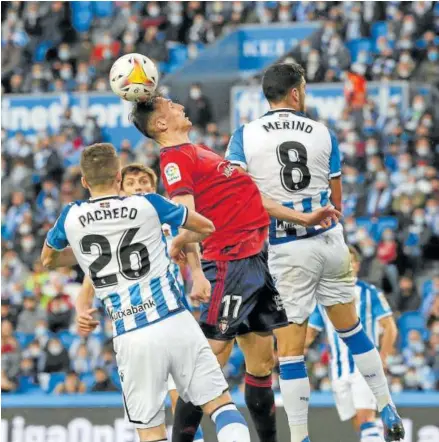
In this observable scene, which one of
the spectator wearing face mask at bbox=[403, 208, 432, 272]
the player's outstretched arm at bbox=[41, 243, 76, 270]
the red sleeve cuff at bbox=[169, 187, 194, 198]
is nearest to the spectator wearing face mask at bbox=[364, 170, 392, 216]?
the spectator wearing face mask at bbox=[403, 208, 432, 272]

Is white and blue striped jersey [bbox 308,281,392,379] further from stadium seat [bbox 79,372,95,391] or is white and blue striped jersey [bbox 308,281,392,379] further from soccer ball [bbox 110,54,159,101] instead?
stadium seat [bbox 79,372,95,391]

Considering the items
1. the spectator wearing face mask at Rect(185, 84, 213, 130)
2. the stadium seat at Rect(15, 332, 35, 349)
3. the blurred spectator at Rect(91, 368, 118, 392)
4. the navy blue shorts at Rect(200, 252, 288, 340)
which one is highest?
the spectator wearing face mask at Rect(185, 84, 213, 130)

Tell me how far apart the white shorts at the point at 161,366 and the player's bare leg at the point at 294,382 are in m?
1.16

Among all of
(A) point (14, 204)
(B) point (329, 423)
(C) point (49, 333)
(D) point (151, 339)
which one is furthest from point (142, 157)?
(D) point (151, 339)

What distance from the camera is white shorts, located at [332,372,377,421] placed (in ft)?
35.6

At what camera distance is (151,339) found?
285 inches

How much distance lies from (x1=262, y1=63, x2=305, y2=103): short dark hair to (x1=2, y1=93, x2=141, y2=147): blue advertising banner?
15.6 metres

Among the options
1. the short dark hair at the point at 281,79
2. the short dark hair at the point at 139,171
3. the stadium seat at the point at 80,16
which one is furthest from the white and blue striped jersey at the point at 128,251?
the stadium seat at the point at 80,16

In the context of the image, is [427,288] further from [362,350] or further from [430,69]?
[362,350]

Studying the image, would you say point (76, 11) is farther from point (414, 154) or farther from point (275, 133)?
point (275, 133)

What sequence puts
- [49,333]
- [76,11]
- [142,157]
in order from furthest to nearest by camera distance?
1. [76,11]
2. [142,157]
3. [49,333]

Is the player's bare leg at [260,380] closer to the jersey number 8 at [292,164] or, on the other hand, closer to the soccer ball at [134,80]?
the jersey number 8 at [292,164]

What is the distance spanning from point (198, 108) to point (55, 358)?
22.5 feet

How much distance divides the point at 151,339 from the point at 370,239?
11.1m
